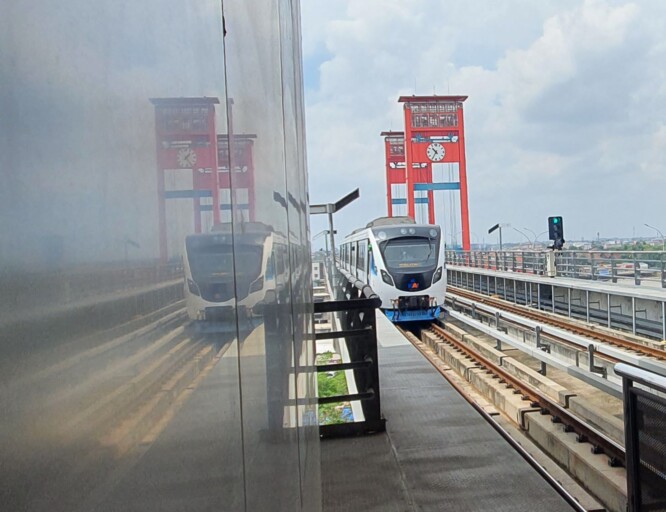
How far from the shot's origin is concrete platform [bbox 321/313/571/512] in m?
3.24

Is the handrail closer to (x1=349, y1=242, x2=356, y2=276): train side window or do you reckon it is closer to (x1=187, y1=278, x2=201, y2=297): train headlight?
(x1=187, y1=278, x2=201, y2=297): train headlight

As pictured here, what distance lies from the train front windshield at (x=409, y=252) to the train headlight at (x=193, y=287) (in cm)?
1324

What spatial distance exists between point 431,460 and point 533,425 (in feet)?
8.47

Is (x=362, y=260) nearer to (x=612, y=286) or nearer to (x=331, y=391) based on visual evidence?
(x=612, y=286)

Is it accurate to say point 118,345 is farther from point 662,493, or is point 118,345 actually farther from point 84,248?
point 662,493

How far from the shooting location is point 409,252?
550 inches

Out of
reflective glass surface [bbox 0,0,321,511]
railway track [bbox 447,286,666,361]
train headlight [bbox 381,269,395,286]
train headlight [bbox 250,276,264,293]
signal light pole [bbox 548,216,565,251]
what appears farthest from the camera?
signal light pole [bbox 548,216,565,251]

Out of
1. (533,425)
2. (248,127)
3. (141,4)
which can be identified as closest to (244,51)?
(248,127)

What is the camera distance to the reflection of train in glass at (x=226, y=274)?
2.22ft

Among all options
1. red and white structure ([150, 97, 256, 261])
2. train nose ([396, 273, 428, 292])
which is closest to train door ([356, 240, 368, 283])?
train nose ([396, 273, 428, 292])

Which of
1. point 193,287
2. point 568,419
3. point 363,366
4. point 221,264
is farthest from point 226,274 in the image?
point 568,419

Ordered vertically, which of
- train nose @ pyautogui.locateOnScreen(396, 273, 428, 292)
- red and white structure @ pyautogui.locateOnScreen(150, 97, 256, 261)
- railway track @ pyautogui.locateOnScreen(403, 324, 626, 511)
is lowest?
railway track @ pyautogui.locateOnScreen(403, 324, 626, 511)

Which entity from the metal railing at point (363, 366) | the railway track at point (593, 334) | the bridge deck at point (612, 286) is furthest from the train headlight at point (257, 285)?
the bridge deck at point (612, 286)

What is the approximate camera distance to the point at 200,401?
656 millimetres
